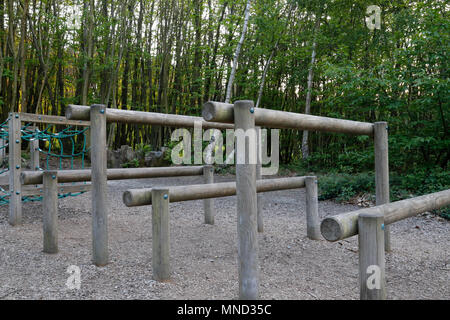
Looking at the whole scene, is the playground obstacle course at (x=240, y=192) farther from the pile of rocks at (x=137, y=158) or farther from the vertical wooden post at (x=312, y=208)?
the pile of rocks at (x=137, y=158)

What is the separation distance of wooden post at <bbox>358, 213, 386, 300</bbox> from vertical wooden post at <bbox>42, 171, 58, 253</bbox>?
2485 mm

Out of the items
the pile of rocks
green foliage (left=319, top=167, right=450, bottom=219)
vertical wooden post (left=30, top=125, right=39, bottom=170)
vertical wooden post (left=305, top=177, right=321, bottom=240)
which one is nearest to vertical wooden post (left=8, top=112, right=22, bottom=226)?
vertical wooden post (left=30, top=125, right=39, bottom=170)

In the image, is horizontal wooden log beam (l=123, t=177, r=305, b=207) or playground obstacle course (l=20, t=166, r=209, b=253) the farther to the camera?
playground obstacle course (l=20, t=166, r=209, b=253)

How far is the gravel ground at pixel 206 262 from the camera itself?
213cm

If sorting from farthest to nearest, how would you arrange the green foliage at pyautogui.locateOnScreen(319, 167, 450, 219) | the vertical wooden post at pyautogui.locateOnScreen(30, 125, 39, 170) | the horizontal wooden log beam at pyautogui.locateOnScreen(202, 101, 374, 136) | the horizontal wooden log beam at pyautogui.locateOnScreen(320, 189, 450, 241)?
the green foliage at pyautogui.locateOnScreen(319, 167, 450, 219) < the vertical wooden post at pyautogui.locateOnScreen(30, 125, 39, 170) < the horizontal wooden log beam at pyautogui.locateOnScreen(202, 101, 374, 136) < the horizontal wooden log beam at pyautogui.locateOnScreen(320, 189, 450, 241)

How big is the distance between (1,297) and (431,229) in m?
4.55

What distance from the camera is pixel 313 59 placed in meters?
8.84

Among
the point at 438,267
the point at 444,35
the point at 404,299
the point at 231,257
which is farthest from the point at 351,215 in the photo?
the point at 444,35

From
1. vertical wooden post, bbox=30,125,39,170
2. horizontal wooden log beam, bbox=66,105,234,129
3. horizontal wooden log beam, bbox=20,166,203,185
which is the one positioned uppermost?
horizontal wooden log beam, bbox=66,105,234,129

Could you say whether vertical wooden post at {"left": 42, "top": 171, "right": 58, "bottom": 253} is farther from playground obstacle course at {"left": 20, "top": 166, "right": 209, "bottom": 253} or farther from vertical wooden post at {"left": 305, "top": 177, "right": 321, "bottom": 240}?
vertical wooden post at {"left": 305, "top": 177, "right": 321, "bottom": 240}

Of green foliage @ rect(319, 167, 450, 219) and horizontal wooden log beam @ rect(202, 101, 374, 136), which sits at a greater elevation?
horizontal wooden log beam @ rect(202, 101, 374, 136)

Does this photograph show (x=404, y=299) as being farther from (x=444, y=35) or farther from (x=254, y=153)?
(x=444, y=35)

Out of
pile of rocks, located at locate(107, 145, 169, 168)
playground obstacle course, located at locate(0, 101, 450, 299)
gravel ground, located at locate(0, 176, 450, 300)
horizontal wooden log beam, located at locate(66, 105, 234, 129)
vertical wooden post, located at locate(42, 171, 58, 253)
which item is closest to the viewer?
playground obstacle course, located at locate(0, 101, 450, 299)

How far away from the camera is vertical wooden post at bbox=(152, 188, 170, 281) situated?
2.28 m
